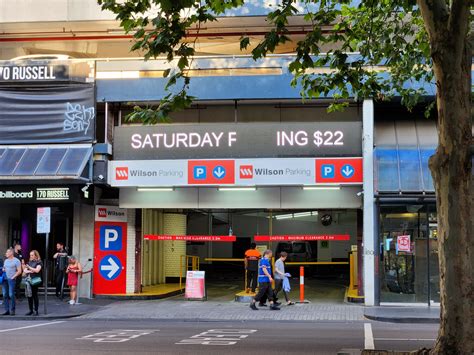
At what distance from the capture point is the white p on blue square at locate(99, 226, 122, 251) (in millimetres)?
20203

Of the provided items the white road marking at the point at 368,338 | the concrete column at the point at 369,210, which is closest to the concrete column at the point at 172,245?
the concrete column at the point at 369,210

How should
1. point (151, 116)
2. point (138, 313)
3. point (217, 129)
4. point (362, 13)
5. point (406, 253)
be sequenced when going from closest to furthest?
point (151, 116)
point (362, 13)
point (138, 313)
point (406, 253)
point (217, 129)

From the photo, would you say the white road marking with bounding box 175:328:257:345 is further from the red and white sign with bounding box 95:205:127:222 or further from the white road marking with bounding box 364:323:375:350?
the red and white sign with bounding box 95:205:127:222

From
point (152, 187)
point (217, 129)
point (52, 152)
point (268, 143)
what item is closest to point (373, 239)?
point (268, 143)

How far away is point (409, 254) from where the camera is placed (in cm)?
1820

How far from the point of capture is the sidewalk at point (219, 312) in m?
15.7

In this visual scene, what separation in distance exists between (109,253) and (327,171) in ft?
25.7

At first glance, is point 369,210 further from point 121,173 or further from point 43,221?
point 43,221

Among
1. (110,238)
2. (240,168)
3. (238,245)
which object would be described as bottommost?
(238,245)

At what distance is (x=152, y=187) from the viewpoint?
65.3 ft

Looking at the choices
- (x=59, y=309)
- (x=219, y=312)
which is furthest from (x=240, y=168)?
(x=59, y=309)

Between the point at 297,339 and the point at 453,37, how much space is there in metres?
6.86

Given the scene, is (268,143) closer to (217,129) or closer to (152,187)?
(217,129)

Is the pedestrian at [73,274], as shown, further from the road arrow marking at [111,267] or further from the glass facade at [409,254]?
the glass facade at [409,254]
